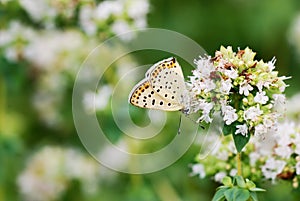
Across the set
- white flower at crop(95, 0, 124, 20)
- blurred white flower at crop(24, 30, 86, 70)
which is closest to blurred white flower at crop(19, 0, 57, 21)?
blurred white flower at crop(24, 30, 86, 70)

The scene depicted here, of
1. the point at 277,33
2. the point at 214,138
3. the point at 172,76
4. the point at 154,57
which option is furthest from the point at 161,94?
the point at 277,33

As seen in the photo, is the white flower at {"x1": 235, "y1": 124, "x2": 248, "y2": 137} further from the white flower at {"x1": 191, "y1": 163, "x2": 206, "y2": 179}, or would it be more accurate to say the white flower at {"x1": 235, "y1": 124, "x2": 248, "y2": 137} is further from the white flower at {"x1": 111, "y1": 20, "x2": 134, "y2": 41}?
the white flower at {"x1": 111, "y1": 20, "x2": 134, "y2": 41}

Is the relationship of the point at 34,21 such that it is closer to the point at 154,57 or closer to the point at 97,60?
the point at 97,60

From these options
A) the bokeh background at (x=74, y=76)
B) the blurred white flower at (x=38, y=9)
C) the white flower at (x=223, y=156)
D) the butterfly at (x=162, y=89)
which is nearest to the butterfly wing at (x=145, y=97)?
the butterfly at (x=162, y=89)

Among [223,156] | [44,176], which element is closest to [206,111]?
[223,156]

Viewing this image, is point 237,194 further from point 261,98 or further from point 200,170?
point 200,170
